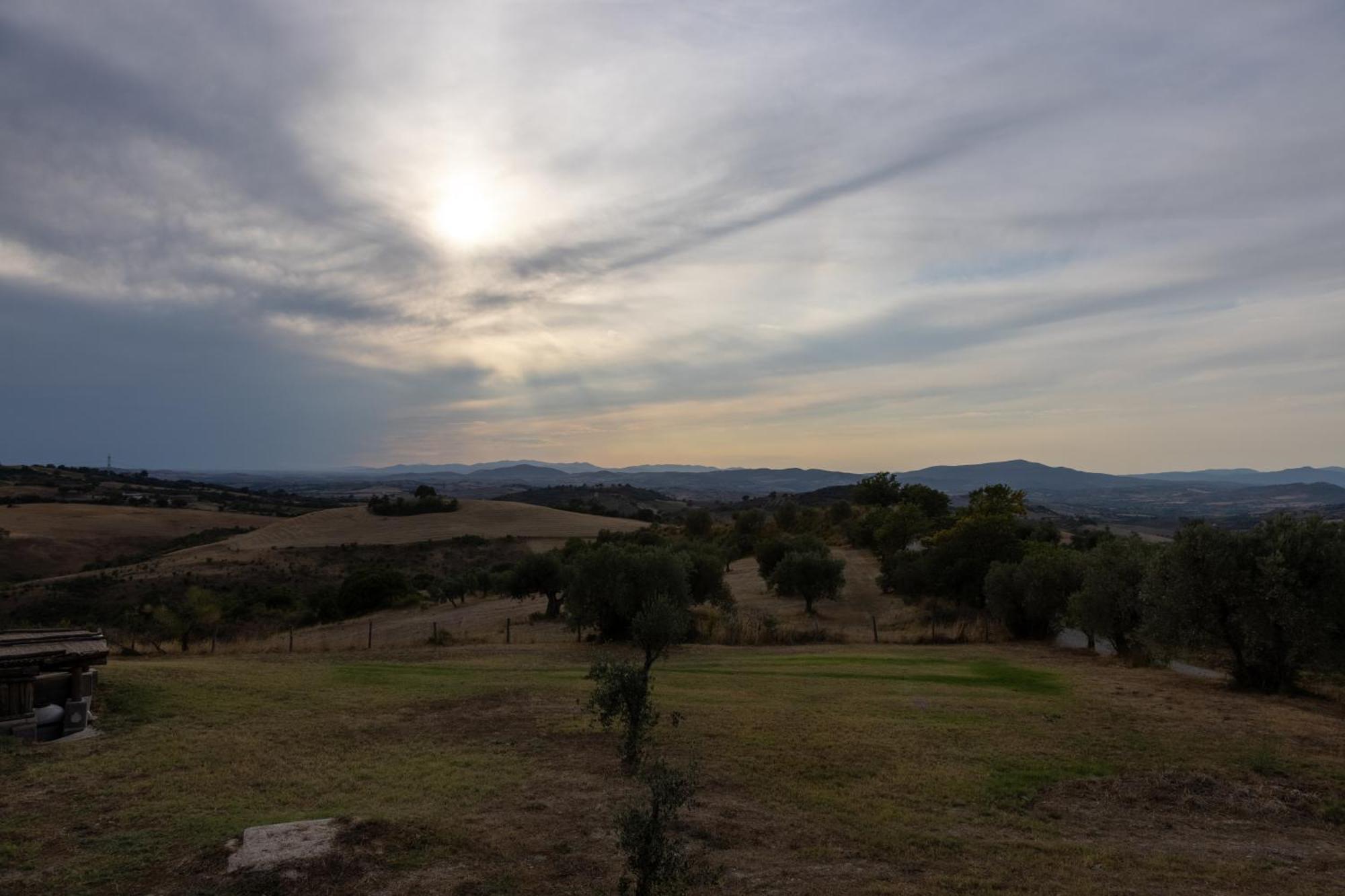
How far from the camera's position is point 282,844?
7797 mm

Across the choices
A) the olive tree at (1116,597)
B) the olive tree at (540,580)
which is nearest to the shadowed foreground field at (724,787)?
the olive tree at (1116,597)

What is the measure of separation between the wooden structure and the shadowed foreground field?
75 cm

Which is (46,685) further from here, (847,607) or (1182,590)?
(847,607)

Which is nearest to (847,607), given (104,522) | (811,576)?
(811,576)

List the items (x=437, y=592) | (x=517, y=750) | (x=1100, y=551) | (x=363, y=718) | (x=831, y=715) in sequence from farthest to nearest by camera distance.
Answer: (x=437, y=592)
(x=1100, y=551)
(x=831, y=715)
(x=363, y=718)
(x=517, y=750)

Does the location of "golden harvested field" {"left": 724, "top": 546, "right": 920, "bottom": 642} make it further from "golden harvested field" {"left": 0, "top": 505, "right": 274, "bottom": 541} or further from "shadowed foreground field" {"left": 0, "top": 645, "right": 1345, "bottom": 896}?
"golden harvested field" {"left": 0, "top": 505, "right": 274, "bottom": 541}

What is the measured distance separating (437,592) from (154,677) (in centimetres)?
3419

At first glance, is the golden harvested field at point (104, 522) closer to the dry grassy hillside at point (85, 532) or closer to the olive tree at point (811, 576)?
the dry grassy hillside at point (85, 532)

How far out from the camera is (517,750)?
12.5m

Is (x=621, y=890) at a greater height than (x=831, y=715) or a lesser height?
greater

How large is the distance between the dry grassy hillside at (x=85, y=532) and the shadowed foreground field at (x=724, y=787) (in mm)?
71583

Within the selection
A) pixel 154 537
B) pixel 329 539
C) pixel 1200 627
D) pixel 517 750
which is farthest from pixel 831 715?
pixel 154 537

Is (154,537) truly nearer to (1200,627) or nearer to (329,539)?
(329,539)

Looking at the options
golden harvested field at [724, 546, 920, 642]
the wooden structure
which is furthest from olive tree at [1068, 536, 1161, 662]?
the wooden structure
